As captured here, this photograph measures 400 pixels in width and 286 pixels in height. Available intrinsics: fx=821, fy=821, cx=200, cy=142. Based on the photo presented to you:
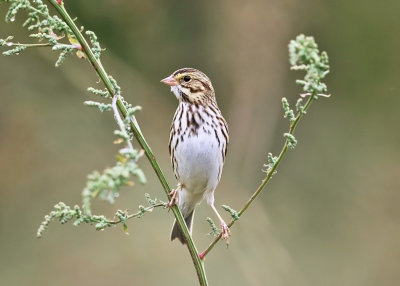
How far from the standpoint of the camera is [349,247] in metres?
8.02

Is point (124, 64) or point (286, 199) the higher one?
point (124, 64)

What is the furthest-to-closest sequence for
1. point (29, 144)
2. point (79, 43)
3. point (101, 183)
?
point (29, 144)
point (79, 43)
point (101, 183)

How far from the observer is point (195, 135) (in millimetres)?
3752

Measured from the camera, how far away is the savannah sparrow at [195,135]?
3766 mm

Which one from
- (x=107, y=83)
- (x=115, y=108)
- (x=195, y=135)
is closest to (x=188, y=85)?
(x=195, y=135)

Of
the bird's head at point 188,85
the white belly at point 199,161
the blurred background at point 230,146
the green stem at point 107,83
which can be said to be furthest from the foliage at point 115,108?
the blurred background at point 230,146

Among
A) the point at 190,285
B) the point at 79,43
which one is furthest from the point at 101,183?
the point at 190,285

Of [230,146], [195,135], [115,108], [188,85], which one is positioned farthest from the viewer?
[230,146]

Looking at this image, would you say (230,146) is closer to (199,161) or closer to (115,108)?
(199,161)

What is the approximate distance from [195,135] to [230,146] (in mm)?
4069

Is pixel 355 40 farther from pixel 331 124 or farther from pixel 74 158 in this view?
pixel 74 158

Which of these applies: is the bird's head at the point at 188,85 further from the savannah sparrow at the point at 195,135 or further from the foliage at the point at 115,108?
the foliage at the point at 115,108

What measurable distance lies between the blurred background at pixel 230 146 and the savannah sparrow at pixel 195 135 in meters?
3.18

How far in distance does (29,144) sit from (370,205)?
3361mm
